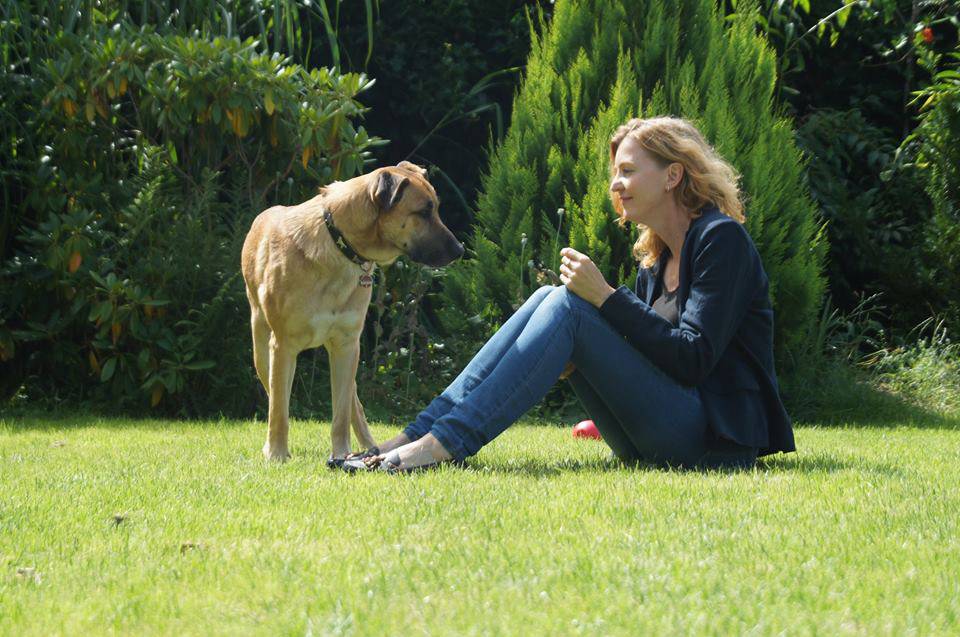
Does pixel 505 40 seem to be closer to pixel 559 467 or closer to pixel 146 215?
pixel 146 215

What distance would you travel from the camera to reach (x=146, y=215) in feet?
23.1

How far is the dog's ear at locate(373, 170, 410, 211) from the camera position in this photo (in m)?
5.02

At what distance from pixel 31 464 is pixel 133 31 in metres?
3.39

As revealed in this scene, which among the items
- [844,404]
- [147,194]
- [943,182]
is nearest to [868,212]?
[943,182]

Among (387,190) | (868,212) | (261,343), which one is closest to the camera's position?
(387,190)

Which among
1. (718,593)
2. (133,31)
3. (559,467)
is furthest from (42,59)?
(718,593)

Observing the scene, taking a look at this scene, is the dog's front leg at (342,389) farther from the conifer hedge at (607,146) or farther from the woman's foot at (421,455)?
the conifer hedge at (607,146)

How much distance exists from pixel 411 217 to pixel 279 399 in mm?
1017

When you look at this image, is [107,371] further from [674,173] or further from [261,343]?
[674,173]

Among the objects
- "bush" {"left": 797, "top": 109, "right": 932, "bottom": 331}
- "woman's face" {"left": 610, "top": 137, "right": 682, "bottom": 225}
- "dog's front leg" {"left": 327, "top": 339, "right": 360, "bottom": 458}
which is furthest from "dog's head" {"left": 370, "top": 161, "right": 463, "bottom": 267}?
"bush" {"left": 797, "top": 109, "right": 932, "bottom": 331}

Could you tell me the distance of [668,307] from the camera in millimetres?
4527

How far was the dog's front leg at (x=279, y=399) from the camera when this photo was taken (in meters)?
5.09

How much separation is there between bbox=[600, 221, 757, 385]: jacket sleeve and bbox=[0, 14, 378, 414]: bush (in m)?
3.41

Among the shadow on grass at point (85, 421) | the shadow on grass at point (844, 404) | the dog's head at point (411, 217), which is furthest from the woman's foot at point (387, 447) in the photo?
the shadow on grass at point (844, 404)
